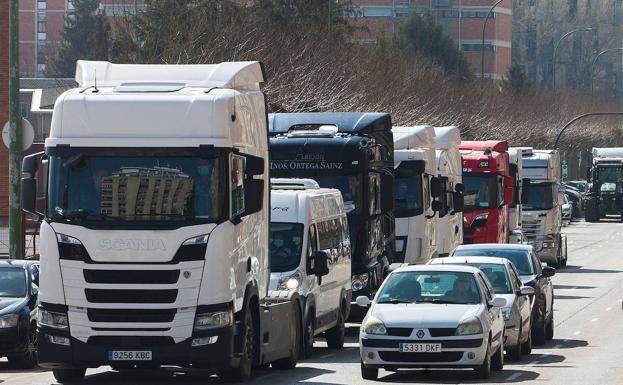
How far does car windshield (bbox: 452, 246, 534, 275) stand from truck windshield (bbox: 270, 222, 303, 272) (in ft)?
16.3

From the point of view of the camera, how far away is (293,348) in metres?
20.6

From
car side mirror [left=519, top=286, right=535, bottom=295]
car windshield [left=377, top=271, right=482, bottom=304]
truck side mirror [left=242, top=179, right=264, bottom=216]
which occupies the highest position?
truck side mirror [left=242, top=179, right=264, bottom=216]

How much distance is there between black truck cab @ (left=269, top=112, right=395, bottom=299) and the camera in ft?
85.9

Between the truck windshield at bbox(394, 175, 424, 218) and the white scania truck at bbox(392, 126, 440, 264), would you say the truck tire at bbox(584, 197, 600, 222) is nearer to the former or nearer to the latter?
the white scania truck at bbox(392, 126, 440, 264)

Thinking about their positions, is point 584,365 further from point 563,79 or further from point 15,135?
point 563,79

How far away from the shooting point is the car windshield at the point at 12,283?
22.6 m

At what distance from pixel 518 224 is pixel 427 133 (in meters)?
14.3

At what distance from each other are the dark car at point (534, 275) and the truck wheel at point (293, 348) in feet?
18.3

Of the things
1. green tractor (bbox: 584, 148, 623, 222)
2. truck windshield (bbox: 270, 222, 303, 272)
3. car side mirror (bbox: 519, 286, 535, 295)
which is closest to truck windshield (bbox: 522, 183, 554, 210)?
car side mirror (bbox: 519, 286, 535, 295)

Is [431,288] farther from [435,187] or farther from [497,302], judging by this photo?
[435,187]

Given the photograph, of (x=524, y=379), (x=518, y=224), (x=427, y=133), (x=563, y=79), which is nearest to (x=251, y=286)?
(x=524, y=379)

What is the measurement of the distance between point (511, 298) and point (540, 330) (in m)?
3.34

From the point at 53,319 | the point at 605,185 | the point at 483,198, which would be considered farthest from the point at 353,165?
the point at 605,185

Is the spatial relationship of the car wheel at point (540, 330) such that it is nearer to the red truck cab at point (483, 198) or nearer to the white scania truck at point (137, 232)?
the white scania truck at point (137, 232)
